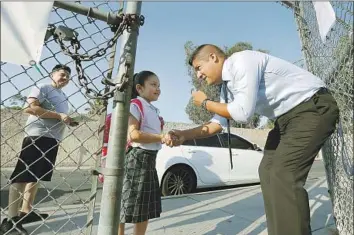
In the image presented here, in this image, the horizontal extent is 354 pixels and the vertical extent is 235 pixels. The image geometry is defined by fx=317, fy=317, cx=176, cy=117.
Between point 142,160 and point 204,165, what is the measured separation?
425 cm

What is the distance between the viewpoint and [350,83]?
2.25m

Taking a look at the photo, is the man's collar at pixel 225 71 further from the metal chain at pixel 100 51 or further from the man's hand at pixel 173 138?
the metal chain at pixel 100 51

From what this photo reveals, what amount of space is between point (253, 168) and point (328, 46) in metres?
5.05

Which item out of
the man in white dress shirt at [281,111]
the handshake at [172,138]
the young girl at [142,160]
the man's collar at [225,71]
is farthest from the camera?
the young girl at [142,160]

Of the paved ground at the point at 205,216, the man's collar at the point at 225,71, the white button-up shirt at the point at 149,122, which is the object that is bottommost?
the paved ground at the point at 205,216

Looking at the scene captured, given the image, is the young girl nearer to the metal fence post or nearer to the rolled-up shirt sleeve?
the rolled-up shirt sleeve

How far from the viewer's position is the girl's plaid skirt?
86.0 inches

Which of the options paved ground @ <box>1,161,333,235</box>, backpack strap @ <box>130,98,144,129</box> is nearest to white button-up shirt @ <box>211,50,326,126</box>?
backpack strap @ <box>130,98,144,129</box>

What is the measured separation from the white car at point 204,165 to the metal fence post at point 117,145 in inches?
179

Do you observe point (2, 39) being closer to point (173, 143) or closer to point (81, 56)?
point (81, 56)

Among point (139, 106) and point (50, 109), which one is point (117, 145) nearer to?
point (139, 106)

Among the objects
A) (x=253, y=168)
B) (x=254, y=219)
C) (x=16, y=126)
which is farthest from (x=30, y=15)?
(x=253, y=168)

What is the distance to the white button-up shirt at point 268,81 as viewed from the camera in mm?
1820

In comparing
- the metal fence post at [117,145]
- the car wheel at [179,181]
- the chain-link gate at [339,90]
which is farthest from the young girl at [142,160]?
the car wheel at [179,181]
